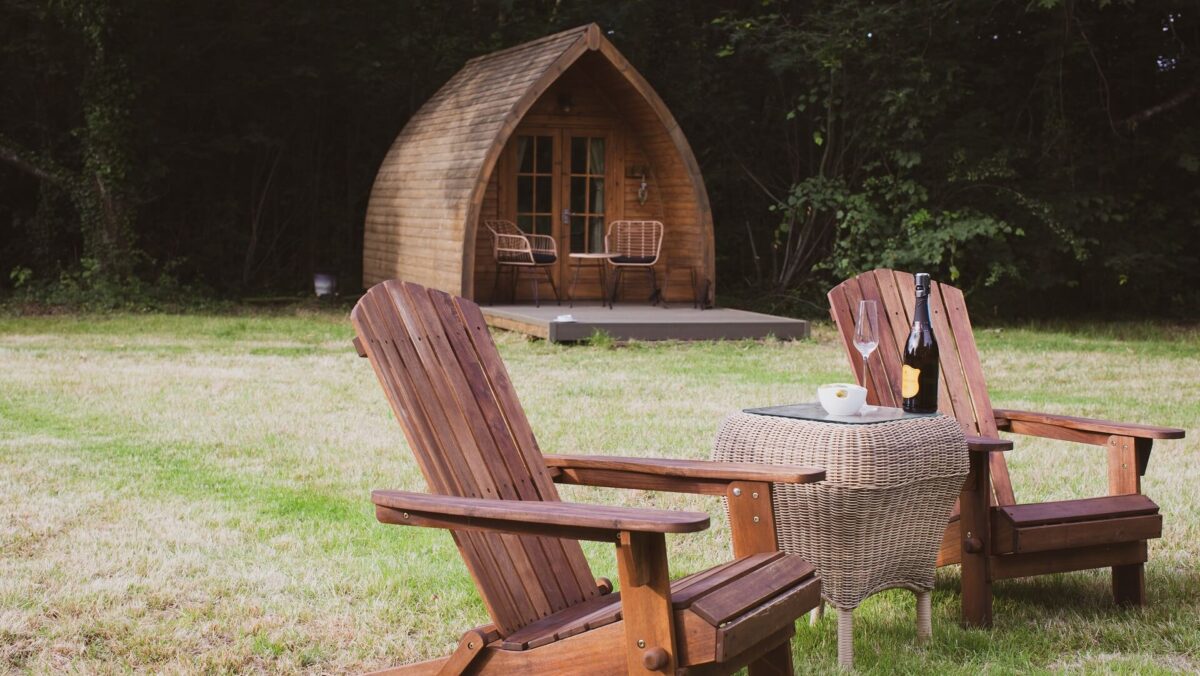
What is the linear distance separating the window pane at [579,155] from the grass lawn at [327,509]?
5377 millimetres

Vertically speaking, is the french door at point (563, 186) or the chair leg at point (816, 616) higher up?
the french door at point (563, 186)

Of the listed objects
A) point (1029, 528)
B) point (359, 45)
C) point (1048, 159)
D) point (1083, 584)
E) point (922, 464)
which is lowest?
point (1083, 584)

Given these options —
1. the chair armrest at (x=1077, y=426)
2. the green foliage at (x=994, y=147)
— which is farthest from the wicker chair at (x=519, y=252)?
the chair armrest at (x=1077, y=426)

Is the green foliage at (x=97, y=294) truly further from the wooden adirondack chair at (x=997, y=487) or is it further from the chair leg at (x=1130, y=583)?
the chair leg at (x=1130, y=583)

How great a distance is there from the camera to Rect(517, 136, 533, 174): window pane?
48.4ft

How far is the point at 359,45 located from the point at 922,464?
48.7 feet

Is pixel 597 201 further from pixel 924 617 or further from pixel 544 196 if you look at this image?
pixel 924 617

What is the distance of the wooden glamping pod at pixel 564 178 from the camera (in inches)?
548

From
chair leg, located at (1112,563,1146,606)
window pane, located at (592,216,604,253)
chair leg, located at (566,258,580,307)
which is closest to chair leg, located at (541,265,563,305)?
chair leg, located at (566,258,580,307)

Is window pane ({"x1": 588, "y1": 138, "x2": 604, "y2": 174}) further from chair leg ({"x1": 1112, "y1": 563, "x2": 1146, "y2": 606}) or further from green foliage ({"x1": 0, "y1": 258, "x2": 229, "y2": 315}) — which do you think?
chair leg ({"x1": 1112, "y1": 563, "x2": 1146, "y2": 606})

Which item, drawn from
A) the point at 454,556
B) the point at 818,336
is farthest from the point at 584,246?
the point at 454,556

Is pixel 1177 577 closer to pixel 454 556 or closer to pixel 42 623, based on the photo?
pixel 454 556

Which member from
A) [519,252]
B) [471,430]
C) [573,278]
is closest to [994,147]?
[573,278]

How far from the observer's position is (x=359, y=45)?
56.0 feet
